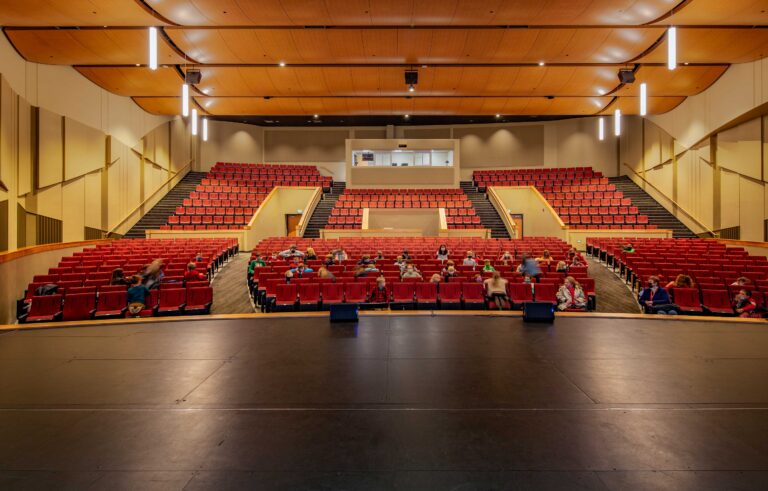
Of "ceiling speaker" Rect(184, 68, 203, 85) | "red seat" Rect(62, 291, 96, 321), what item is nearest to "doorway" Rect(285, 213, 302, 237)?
"ceiling speaker" Rect(184, 68, 203, 85)

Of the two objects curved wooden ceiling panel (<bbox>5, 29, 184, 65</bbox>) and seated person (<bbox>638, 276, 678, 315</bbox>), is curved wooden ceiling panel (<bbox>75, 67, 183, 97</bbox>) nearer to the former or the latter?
curved wooden ceiling panel (<bbox>5, 29, 184, 65</bbox>)

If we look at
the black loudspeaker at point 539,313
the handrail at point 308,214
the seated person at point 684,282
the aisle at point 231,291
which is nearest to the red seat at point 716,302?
the seated person at point 684,282

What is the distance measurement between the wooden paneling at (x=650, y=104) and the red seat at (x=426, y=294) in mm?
11970

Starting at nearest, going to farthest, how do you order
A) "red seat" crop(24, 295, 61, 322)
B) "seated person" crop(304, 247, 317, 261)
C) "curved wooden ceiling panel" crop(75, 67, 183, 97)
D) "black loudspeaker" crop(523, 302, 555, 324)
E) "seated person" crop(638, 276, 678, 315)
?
"black loudspeaker" crop(523, 302, 555, 324), "red seat" crop(24, 295, 61, 322), "seated person" crop(638, 276, 678, 315), "seated person" crop(304, 247, 317, 261), "curved wooden ceiling panel" crop(75, 67, 183, 97)

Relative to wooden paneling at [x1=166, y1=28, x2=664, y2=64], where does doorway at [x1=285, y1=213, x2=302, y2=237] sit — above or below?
below

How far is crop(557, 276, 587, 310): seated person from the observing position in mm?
6457

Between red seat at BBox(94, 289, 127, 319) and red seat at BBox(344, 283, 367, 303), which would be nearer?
red seat at BBox(94, 289, 127, 319)

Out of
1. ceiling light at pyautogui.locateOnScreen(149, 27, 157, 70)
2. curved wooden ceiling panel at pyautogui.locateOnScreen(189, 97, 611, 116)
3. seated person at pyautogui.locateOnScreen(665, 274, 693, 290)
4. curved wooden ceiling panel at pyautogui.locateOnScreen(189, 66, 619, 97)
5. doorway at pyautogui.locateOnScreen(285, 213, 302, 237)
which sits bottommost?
seated person at pyautogui.locateOnScreen(665, 274, 693, 290)

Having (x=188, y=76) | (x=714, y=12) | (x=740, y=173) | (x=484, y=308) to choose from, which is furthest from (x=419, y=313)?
(x=740, y=173)

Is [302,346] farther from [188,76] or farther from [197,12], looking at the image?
[188,76]

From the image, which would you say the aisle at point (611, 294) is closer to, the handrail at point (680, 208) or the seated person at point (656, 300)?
the seated person at point (656, 300)

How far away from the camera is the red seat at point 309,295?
6855mm

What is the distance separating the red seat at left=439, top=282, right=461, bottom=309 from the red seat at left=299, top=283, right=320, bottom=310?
7.13 ft

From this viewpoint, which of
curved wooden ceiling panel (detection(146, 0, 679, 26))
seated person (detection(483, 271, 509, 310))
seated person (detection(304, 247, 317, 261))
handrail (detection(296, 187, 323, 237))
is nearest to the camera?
seated person (detection(483, 271, 509, 310))
